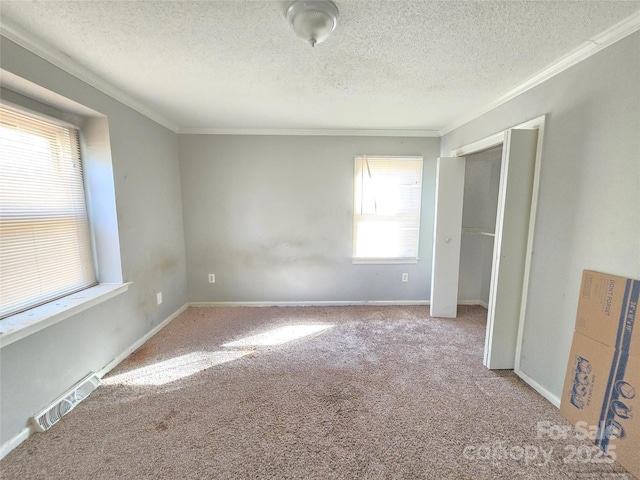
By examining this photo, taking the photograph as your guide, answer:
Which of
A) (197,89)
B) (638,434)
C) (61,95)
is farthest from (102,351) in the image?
(638,434)

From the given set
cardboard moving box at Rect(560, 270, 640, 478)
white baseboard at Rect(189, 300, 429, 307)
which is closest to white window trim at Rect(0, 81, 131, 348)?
white baseboard at Rect(189, 300, 429, 307)

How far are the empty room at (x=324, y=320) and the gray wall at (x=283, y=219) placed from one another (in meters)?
0.34

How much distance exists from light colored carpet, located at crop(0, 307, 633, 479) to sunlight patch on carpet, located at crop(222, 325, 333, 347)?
0.35 feet

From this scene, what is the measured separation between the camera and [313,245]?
333 cm

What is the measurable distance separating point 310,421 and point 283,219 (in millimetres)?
2256

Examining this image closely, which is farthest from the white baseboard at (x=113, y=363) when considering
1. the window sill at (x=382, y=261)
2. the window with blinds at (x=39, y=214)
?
the window sill at (x=382, y=261)

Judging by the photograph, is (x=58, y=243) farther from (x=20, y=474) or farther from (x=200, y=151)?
(x=200, y=151)

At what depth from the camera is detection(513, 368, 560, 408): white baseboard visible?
1.65m

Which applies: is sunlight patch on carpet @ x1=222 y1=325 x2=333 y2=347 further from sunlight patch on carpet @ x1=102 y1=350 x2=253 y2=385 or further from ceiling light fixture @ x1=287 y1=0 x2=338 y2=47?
ceiling light fixture @ x1=287 y1=0 x2=338 y2=47

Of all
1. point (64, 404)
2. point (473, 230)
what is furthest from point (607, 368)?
point (64, 404)

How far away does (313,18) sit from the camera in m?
1.19

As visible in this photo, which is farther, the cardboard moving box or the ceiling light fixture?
the cardboard moving box

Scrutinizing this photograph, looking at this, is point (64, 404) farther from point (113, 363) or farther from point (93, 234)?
point (93, 234)

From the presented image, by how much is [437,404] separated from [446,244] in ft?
5.76
